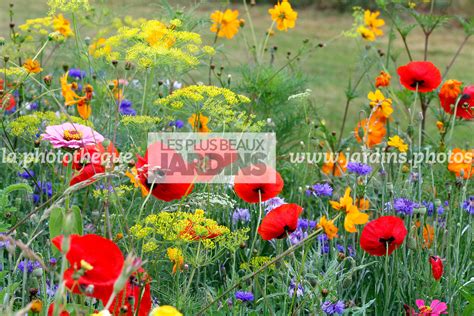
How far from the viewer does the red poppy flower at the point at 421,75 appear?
8.60ft

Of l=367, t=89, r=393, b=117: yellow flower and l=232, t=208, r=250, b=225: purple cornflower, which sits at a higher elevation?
l=367, t=89, r=393, b=117: yellow flower

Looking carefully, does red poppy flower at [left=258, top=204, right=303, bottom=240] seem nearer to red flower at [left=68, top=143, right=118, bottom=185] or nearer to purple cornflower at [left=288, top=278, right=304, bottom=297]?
purple cornflower at [left=288, top=278, right=304, bottom=297]

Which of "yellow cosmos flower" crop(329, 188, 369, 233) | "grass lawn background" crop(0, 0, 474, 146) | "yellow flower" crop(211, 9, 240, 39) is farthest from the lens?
"grass lawn background" crop(0, 0, 474, 146)

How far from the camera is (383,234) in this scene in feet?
6.42

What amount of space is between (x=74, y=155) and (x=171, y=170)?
234mm

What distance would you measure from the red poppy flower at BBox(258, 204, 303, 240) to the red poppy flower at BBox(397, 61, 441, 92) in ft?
3.01

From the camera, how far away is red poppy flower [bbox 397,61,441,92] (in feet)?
8.60

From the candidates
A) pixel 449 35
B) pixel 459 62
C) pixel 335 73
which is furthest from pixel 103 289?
pixel 449 35

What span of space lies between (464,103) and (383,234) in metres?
0.86

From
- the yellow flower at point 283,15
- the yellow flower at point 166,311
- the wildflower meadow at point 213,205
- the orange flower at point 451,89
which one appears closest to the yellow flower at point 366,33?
the wildflower meadow at point 213,205

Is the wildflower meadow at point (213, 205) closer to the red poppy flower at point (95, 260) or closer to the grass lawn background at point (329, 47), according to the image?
the red poppy flower at point (95, 260)

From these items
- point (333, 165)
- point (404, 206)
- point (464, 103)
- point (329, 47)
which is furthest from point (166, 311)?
point (329, 47)

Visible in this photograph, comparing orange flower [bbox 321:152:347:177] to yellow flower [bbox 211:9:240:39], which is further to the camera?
yellow flower [bbox 211:9:240:39]

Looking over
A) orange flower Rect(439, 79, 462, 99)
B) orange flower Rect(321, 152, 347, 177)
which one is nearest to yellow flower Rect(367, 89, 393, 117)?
orange flower Rect(439, 79, 462, 99)
